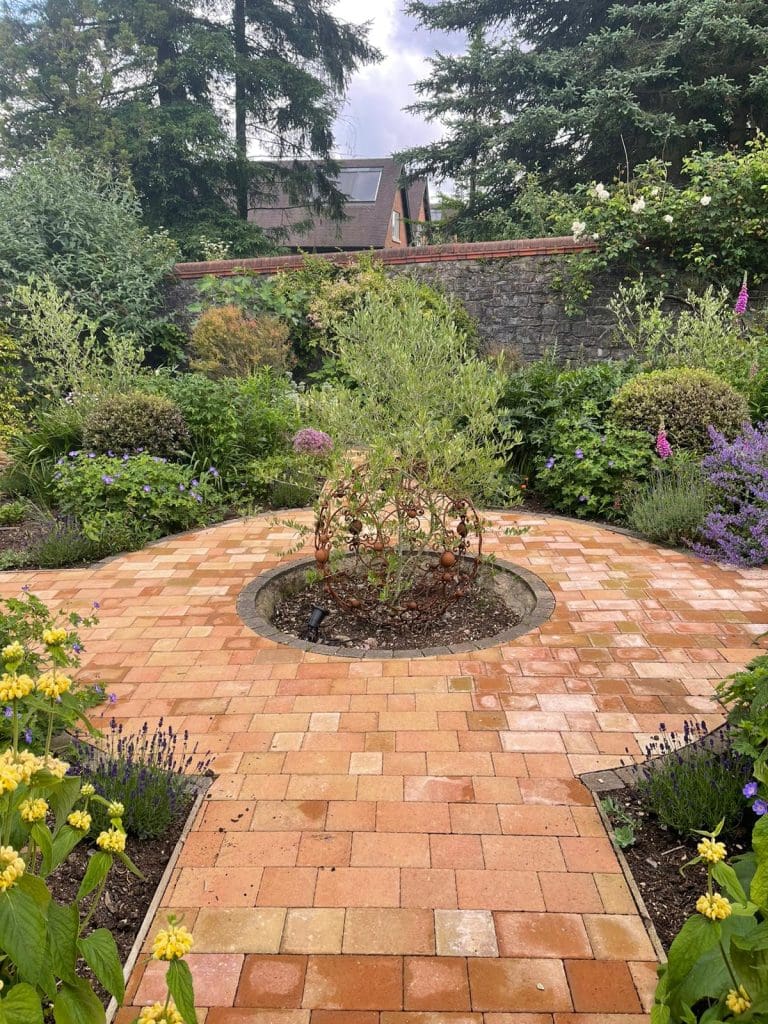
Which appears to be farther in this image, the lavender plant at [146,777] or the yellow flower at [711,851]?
the lavender plant at [146,777]

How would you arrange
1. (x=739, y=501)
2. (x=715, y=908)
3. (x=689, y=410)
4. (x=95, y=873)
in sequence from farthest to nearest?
Answer: (x=689, y=410) < (x=739, y=501) < (x=95, y=873) < (x=715, y=908)

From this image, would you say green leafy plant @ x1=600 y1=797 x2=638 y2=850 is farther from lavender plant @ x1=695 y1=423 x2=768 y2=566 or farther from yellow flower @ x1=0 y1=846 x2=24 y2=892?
lavender plant @ x1=695 y1=423 x2=768 y2=566

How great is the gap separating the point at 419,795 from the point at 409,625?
135cm

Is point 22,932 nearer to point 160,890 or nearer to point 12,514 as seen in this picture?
point 160,890

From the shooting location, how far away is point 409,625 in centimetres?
344

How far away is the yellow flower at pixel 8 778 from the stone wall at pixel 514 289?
→ 28.6 ft

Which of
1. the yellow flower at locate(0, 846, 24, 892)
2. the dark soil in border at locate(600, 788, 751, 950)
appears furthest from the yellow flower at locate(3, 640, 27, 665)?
the dark soil in border at locate(600, 788, 751, 950)

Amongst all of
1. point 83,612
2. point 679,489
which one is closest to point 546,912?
point 83,612

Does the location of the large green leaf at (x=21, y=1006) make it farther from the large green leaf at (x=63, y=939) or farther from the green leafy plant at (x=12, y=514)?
the green leafy plant at (x=12, y=514)

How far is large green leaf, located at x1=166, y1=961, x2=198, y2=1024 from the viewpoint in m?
0.89

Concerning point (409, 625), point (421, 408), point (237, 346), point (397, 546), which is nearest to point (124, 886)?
point (409, 625)

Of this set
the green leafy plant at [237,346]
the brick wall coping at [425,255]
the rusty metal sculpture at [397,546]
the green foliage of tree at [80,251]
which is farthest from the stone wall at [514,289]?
the rusty metal sculpture at [397,546]

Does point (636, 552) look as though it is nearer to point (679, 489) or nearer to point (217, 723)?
point (679, 489)

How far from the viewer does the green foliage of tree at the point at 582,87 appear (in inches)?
471
